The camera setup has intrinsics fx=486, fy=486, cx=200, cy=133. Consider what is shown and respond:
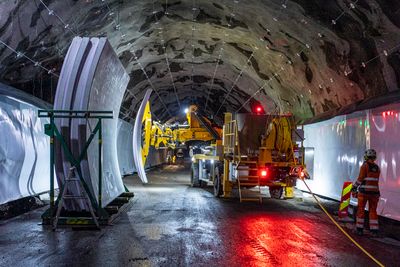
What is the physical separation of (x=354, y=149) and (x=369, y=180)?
13.0ft

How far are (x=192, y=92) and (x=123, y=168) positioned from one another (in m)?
10.1

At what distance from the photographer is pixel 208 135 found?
21109mm

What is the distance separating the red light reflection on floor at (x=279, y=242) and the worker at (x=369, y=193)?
1023 mm

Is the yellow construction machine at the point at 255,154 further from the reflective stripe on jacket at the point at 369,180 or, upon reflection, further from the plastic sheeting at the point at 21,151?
the reflective stripe on jacket at the point at 369,180

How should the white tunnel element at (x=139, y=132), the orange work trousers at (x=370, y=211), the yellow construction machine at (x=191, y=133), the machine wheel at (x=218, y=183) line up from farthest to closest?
the yellow construction machine at (x=191, y=133) < the machine wheel at (x=218, y=183) < the white tunnel element at (x=139, y=132) < the orange work trousers at (x=370, y=211)

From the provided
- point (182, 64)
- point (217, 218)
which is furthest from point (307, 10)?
point (182, 64)

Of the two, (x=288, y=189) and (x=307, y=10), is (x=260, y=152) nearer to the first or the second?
(x=288, y=189)

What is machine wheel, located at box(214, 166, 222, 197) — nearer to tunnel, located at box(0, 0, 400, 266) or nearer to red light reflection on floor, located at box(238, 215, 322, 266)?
tunnel, located at box(0, 0, 400, 266)

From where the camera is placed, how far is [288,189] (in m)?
16.6

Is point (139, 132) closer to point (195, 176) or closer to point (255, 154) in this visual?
point (255, 154)

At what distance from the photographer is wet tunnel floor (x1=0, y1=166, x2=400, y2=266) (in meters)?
7.09

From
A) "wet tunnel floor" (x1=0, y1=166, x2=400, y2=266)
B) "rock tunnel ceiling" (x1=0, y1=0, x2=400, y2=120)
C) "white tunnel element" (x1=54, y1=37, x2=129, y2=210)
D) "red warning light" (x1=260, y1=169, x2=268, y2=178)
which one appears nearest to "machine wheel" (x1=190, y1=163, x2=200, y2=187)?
"rock tunnel ceiling" (x1=0, y1=0, x2=400, y2=120)

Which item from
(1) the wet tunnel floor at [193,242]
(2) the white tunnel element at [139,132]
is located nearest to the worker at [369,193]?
(1) the wet tunnel floor at [193,242]

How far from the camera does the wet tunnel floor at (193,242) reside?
23.3 feet
